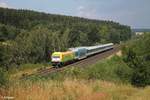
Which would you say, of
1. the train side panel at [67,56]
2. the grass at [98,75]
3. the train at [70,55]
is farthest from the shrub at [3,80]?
the train side panel at [67,56]

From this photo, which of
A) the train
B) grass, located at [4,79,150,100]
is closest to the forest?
grass, located at [4,79,150,100]

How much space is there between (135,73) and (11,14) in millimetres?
141554

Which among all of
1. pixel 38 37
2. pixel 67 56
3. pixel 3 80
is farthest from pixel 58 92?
pixel 38 37

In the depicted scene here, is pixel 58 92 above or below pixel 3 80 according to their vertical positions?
below

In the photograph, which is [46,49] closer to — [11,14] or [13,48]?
[13,48]

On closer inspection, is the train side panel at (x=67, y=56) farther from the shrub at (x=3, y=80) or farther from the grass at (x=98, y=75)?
the shrub at (x=3, y=80)

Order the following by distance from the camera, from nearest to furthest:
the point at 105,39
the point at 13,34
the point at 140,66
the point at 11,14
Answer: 1. the point at 140,66
2. the point at 13,34
3. the point at 105,39
4. the point at 11,14

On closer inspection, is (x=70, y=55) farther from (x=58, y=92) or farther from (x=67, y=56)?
(x=58, y=92)

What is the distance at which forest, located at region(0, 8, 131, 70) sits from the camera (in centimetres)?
6500

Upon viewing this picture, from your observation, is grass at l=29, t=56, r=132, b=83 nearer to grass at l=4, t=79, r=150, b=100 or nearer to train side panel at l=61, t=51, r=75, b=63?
grass at l=4, t=79, r=150, b=100

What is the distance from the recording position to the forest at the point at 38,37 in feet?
213

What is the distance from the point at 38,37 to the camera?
74.8 m

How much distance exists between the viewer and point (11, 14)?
522ft

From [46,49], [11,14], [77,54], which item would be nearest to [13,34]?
[11,14]
